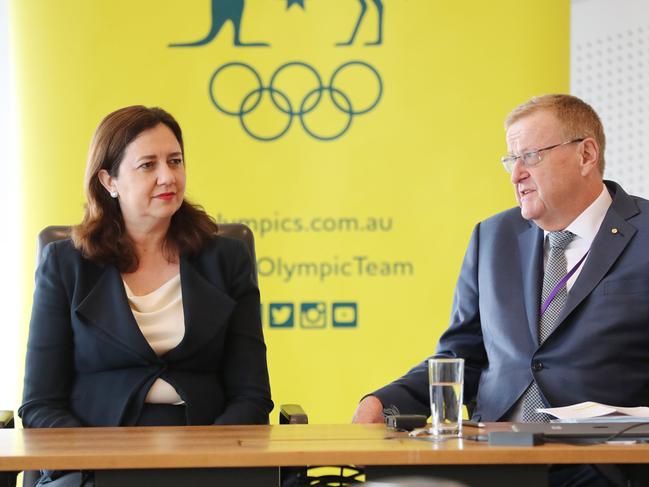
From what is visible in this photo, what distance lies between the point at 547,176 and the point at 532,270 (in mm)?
301

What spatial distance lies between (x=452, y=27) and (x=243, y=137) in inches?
40.7

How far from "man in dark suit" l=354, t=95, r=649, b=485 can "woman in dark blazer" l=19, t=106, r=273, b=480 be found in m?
0.50

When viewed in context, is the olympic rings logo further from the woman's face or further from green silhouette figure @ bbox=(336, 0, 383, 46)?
the woman's face

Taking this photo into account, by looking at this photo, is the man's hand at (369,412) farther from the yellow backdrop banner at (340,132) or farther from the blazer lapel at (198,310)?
the yellow backdrop banner at (340,132)

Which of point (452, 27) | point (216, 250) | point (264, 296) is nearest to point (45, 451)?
point (216, 250)

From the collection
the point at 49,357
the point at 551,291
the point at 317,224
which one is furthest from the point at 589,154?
the point at 49,357

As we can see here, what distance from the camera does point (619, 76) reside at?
7184 millimetres

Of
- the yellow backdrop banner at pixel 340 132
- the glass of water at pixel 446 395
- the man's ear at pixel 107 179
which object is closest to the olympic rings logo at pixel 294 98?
the yellow backdrop banner at pixel 340 132

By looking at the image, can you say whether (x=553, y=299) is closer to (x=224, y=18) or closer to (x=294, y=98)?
(x=294, y=98)

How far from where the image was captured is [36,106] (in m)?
4.50

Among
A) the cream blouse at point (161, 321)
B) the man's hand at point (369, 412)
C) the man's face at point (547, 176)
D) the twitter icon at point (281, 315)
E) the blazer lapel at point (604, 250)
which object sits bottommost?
the man's hand at point (369, 412)

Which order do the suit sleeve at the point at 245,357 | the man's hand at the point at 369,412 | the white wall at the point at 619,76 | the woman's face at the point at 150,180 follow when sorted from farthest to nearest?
the white wall at the point at 619,76
the woman's face at the point at 150,180
the suit sleeve at the point at 245,357
the man's hand at the point at 369,412

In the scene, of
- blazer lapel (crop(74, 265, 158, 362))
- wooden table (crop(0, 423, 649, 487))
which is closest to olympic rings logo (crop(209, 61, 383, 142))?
blazer lapel (crop(74, 265, 158, 362))

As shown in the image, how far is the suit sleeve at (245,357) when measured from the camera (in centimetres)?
310
